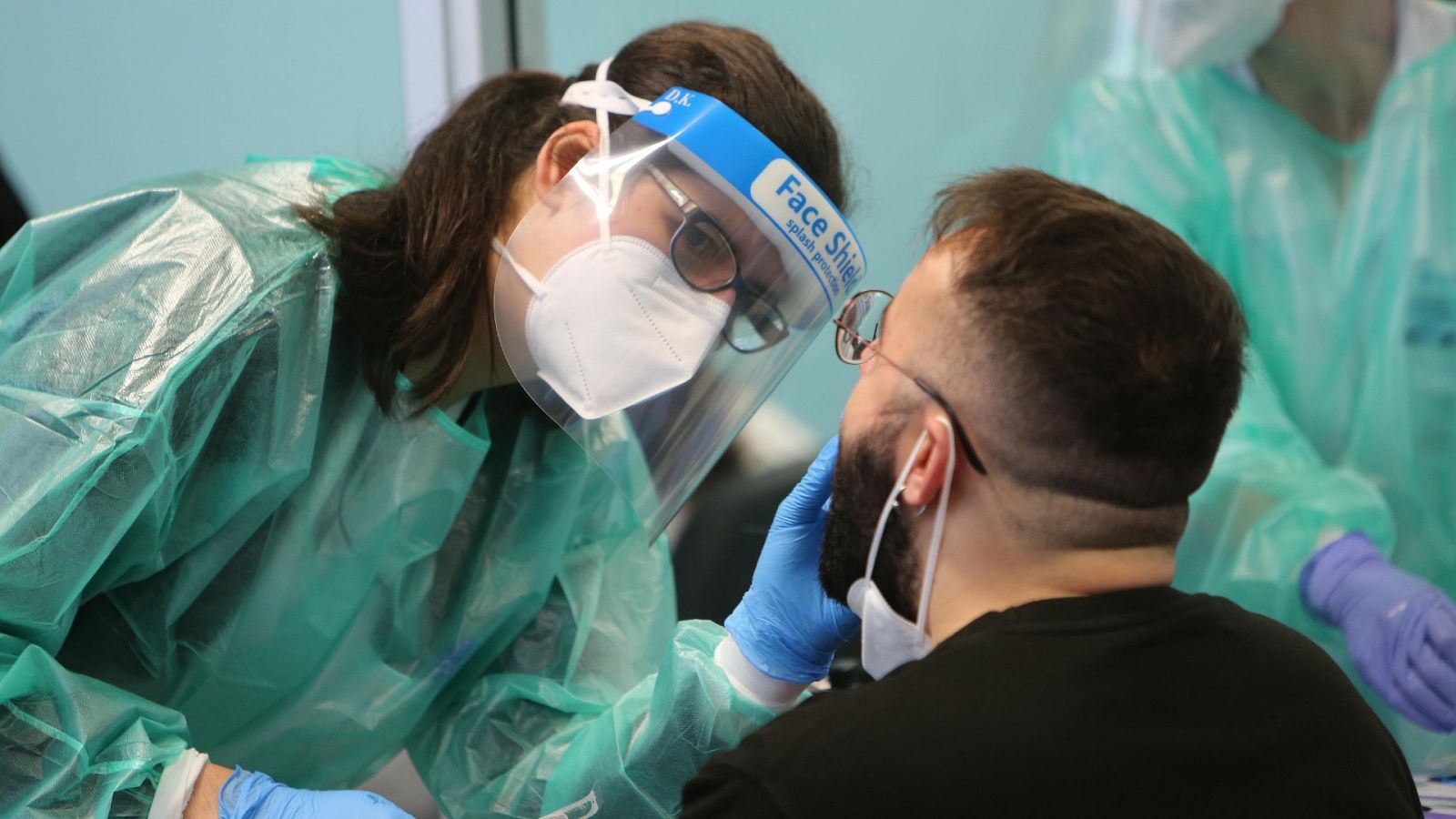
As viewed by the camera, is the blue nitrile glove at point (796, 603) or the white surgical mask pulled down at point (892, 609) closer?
the white surgical mask pulled down at point (892, 609)

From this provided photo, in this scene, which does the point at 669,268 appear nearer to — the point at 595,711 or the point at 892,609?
the point at 892,609

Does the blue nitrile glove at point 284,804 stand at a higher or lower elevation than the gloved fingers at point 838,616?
lower

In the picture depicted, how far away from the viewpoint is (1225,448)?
1.57 metres

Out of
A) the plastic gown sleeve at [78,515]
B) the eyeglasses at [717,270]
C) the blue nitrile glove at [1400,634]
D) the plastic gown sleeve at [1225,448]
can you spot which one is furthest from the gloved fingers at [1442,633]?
the plastic gown sleeve at [78,515]

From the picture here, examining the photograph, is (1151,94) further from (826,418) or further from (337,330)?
(337,330)

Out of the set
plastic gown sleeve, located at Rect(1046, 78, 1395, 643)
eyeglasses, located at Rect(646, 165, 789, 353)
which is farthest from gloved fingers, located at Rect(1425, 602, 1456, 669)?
eyeglasses, located at Rect(646, 165, 789, 353)

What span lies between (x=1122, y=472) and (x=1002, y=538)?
0.10m

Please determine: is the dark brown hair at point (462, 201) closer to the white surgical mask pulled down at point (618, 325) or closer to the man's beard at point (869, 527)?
the white surgical mask pulled down at point (618, 325)

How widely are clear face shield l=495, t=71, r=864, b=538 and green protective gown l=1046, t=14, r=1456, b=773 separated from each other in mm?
719

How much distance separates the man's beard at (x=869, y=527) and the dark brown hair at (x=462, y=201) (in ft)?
1.24

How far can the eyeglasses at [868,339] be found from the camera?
2.91 ft

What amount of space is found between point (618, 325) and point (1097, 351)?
1.54 ft

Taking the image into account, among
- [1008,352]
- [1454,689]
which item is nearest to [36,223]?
[1008,352]

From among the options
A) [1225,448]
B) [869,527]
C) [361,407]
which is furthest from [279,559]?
[1225,448]
